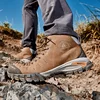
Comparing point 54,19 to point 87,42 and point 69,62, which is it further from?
point 87,42

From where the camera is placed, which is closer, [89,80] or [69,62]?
[69,62]

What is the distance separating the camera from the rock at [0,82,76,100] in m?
2.30

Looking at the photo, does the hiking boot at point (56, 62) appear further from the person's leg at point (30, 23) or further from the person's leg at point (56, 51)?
the person's leg at point (30, 23)

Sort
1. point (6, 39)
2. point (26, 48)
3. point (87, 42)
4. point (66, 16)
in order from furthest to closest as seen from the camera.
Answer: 1. point (6, 39)
2. point (87, 42)
3. point (26, 48)
4. point (66, 16)

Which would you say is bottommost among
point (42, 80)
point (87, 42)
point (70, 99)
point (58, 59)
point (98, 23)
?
point (70, 99)

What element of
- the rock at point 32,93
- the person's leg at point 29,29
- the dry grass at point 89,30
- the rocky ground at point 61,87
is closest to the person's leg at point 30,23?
the person's leg at point 29,29

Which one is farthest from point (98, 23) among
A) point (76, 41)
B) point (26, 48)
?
point (76, 41)

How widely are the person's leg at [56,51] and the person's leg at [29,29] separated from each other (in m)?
1.06

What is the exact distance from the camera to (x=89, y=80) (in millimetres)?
3748

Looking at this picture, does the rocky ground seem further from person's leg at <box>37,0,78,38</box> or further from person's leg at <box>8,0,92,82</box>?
person's leg at <box>37,0,78,38</box>

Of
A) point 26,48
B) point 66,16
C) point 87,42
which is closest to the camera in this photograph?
point 66,16

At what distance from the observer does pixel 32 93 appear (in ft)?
7.59

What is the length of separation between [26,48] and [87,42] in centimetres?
216

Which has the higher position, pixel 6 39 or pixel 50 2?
pixel 6 39
